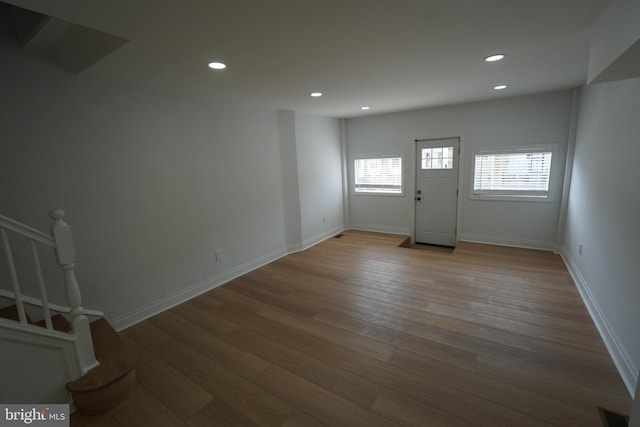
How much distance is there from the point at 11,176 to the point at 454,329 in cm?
393

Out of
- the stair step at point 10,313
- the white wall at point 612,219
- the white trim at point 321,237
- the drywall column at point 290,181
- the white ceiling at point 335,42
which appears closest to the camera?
the white ceiling at point 335,42

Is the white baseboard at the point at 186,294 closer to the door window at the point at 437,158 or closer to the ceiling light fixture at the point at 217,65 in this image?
the ceiling light fixture at the point at 217,65

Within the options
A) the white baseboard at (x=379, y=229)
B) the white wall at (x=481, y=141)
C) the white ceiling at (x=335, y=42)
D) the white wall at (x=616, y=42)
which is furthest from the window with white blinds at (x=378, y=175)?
the white wall at (x=616, y=42)

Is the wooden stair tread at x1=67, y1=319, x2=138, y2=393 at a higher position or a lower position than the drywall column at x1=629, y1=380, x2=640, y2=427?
lower

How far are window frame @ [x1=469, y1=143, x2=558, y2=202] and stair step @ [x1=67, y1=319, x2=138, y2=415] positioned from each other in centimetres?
520

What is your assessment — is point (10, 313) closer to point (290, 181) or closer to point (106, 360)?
point (106, 360)

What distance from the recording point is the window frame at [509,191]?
4.18 meters

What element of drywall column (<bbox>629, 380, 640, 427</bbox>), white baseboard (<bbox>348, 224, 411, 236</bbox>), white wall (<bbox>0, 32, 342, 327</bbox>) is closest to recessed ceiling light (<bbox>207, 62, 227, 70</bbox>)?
white wall (<bbox>0, 32, 342, 327</bbox>)

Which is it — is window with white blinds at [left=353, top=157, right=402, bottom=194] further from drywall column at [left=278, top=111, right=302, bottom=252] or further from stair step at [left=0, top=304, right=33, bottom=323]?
stair step at [left=0, top=304, right=33, bottom=323]

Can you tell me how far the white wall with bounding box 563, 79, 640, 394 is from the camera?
6.46ft

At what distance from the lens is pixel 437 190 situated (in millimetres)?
5234

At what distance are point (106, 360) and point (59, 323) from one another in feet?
2.05

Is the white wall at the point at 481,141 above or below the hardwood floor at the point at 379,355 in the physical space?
above

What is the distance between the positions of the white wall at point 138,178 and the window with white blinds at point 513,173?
3.47 m
